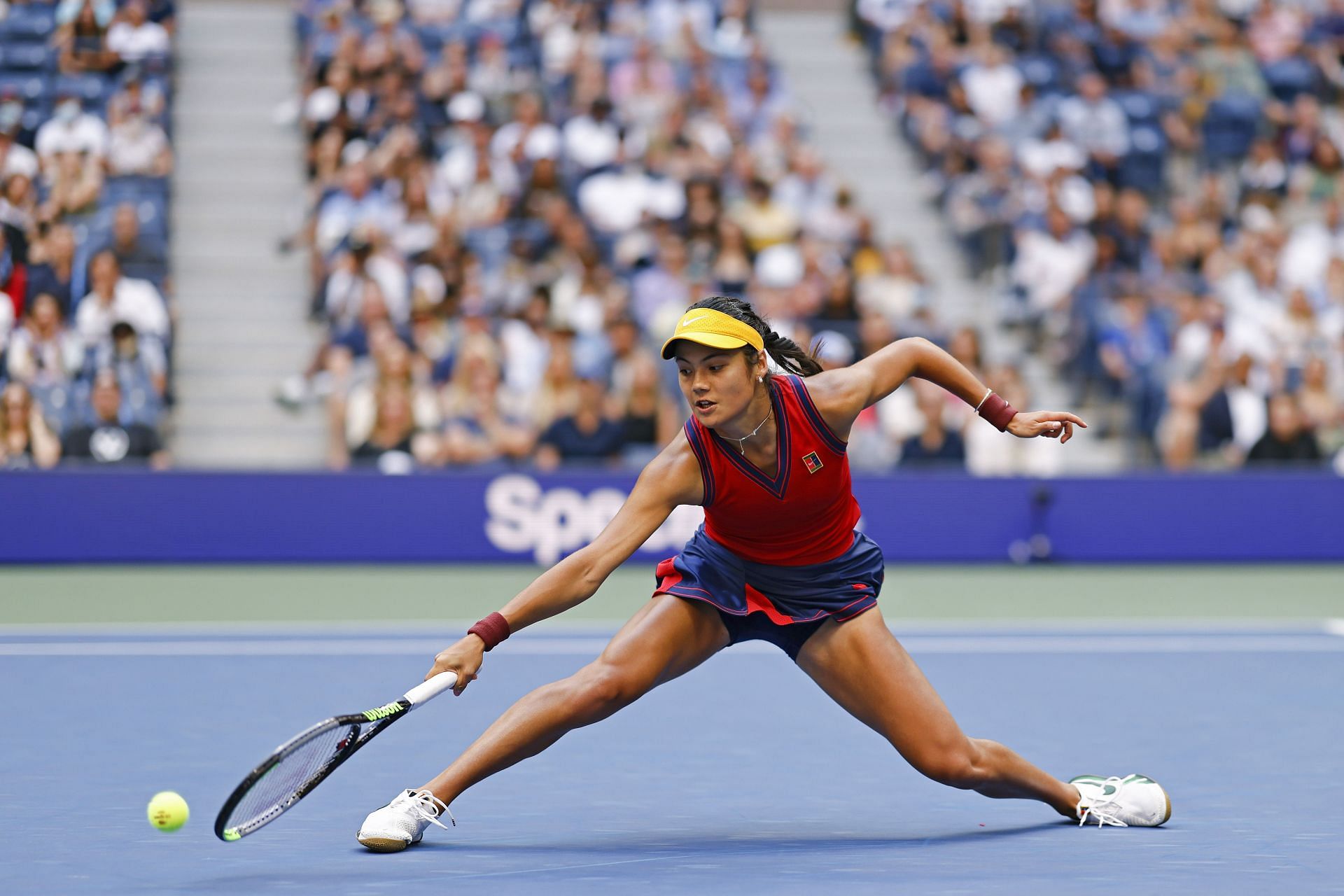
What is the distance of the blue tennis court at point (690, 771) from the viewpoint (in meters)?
4.36

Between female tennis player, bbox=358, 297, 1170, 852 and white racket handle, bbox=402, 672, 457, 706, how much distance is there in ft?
0.88

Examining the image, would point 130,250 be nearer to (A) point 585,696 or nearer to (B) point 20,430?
(B) point 20,430

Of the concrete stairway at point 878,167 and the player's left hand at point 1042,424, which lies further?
the concrete stairway at point 878,167

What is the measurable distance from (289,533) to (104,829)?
24.0ft

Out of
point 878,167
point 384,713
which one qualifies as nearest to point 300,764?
point 384,713

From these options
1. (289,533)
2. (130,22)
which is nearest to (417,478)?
(289,533)

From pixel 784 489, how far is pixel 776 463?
76mm

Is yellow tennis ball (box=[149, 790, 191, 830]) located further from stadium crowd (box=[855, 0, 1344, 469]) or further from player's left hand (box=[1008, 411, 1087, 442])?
stadium crowd (box=[855, 0, 1344, 469])

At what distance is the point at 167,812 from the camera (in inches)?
177

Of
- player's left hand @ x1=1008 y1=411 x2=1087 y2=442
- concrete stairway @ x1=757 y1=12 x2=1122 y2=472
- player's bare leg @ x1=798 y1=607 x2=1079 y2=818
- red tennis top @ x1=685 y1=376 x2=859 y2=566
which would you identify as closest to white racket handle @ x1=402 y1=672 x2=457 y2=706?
red tennis top @ x1=685 y1=376 x2=859 y2=566

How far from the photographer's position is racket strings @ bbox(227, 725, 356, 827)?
13.7ft

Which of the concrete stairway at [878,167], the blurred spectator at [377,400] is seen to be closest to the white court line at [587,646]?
the blurred spectator at [377,400]

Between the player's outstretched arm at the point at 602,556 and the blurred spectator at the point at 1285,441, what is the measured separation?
910 centimetres

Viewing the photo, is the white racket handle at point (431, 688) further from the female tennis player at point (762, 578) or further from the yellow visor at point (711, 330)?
the yellow visor at point (711, 330)
